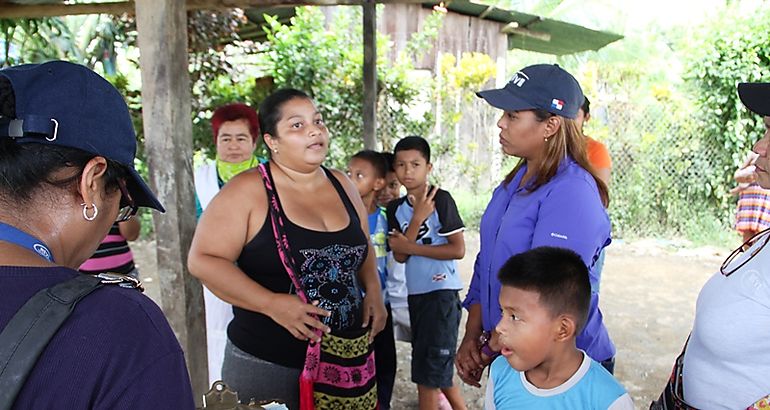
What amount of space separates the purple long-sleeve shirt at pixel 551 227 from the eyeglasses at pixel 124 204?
4.25 ft

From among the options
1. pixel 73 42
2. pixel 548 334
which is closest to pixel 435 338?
pixel 548 334

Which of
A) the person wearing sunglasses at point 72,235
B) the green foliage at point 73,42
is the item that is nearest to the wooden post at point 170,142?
the person wearing sunglasses at point 72,235

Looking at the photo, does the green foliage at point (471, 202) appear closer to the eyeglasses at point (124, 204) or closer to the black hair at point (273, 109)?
the black hair at point (273, 109)

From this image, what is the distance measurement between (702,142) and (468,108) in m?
3.21

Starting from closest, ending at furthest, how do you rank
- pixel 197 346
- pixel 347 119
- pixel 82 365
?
pixel 82 365
pixel 197 346
pixel 347 119

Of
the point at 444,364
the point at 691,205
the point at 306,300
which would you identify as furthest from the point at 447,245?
the point at 691,205

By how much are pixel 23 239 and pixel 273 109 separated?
60.8 inches

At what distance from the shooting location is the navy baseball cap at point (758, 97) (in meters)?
1.58

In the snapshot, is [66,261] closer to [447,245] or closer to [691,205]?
[447,245]

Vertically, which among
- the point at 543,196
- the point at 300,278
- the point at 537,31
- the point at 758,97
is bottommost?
the point at 300,278

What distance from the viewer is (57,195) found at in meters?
0.99

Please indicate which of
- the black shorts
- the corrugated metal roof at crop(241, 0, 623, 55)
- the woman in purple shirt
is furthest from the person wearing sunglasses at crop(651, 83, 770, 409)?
the corrugated metal roof at crop(241, 0, 623, 55)

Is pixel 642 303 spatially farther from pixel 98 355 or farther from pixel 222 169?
pixel 98 355

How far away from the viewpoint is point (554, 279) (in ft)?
5.87
